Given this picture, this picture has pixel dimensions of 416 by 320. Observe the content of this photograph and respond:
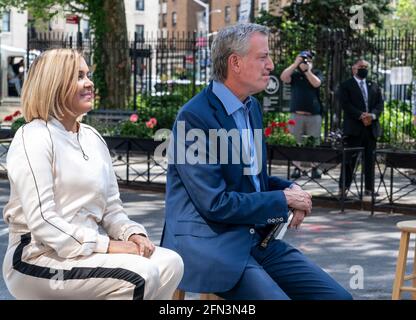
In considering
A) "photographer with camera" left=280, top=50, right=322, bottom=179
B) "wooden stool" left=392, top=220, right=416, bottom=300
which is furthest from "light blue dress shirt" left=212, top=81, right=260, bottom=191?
"photographer with camera" left=280, top=50, right=322, bottom=179

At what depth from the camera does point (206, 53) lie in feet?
83.8

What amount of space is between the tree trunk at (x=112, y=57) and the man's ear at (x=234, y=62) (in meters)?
22.8

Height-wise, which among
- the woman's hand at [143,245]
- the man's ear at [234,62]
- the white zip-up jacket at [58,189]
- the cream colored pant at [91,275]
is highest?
the man's ear at [234,62]

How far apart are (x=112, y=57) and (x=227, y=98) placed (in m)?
23.0

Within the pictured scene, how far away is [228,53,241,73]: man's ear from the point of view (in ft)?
15.6

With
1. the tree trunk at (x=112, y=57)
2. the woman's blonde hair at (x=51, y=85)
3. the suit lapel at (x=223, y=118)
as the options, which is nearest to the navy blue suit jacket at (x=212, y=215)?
the suit lapel at (x=223, y=118)

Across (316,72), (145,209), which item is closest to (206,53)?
(316,72)

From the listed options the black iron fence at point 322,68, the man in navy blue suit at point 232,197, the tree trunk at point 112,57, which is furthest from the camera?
the tree trunk at point 112,57

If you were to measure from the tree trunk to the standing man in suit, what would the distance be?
41.5 ft

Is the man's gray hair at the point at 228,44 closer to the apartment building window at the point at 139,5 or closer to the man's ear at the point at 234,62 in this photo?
the man's ear at the point at 234,62

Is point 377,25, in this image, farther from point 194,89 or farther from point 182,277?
point 182,277

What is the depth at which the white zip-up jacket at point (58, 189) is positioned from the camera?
171 inches

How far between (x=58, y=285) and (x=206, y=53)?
21.5 meters
